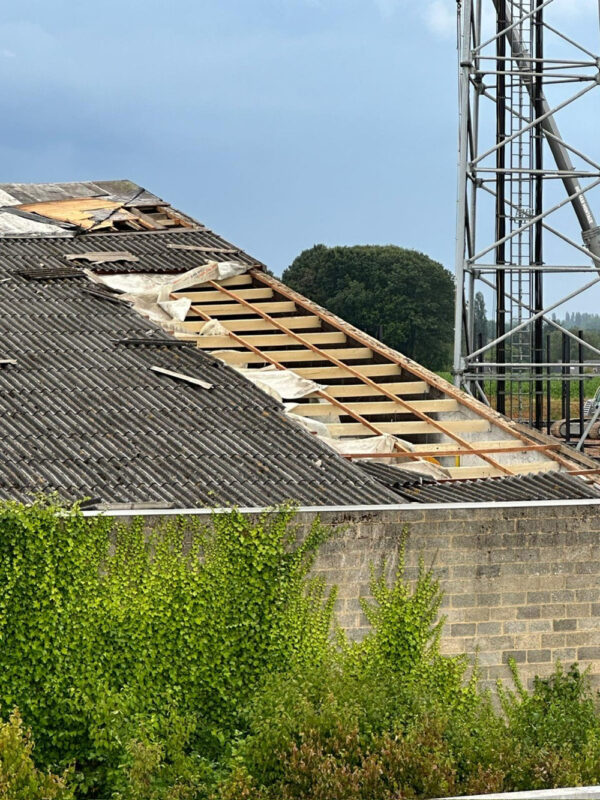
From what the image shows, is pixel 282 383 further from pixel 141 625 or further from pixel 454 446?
pixel 141 625

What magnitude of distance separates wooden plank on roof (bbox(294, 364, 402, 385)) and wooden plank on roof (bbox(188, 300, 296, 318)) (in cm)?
225

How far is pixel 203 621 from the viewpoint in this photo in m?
15.3

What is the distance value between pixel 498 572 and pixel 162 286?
998 centimetres

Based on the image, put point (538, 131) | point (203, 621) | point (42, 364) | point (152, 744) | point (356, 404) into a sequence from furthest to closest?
point (538, 131), point (356, 404), point (42, 364), point (203, 621), point (152, 744)

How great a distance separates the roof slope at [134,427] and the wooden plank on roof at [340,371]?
6.86 ft

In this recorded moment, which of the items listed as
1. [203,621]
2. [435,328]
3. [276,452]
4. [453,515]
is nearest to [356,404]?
[276,452]

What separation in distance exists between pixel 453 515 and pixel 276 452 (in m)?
2.76

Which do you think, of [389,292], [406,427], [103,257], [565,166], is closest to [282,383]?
[406,427]

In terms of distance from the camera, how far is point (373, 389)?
851 inches

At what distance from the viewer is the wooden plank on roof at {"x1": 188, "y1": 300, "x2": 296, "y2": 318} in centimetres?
2384

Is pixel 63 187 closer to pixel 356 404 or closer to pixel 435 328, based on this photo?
pixel 356 404

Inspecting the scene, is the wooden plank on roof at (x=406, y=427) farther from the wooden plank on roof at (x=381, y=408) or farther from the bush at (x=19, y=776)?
the bush at (x=19, y=776)

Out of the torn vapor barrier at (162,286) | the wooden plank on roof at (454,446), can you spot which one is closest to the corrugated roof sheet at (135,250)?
the torn vapor barrier at (162,286)

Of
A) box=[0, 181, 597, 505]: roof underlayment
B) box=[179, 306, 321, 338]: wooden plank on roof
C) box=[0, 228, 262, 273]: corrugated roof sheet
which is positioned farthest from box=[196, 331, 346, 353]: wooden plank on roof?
box=[0, 228, 262, 273]: corrugated roof sheet
